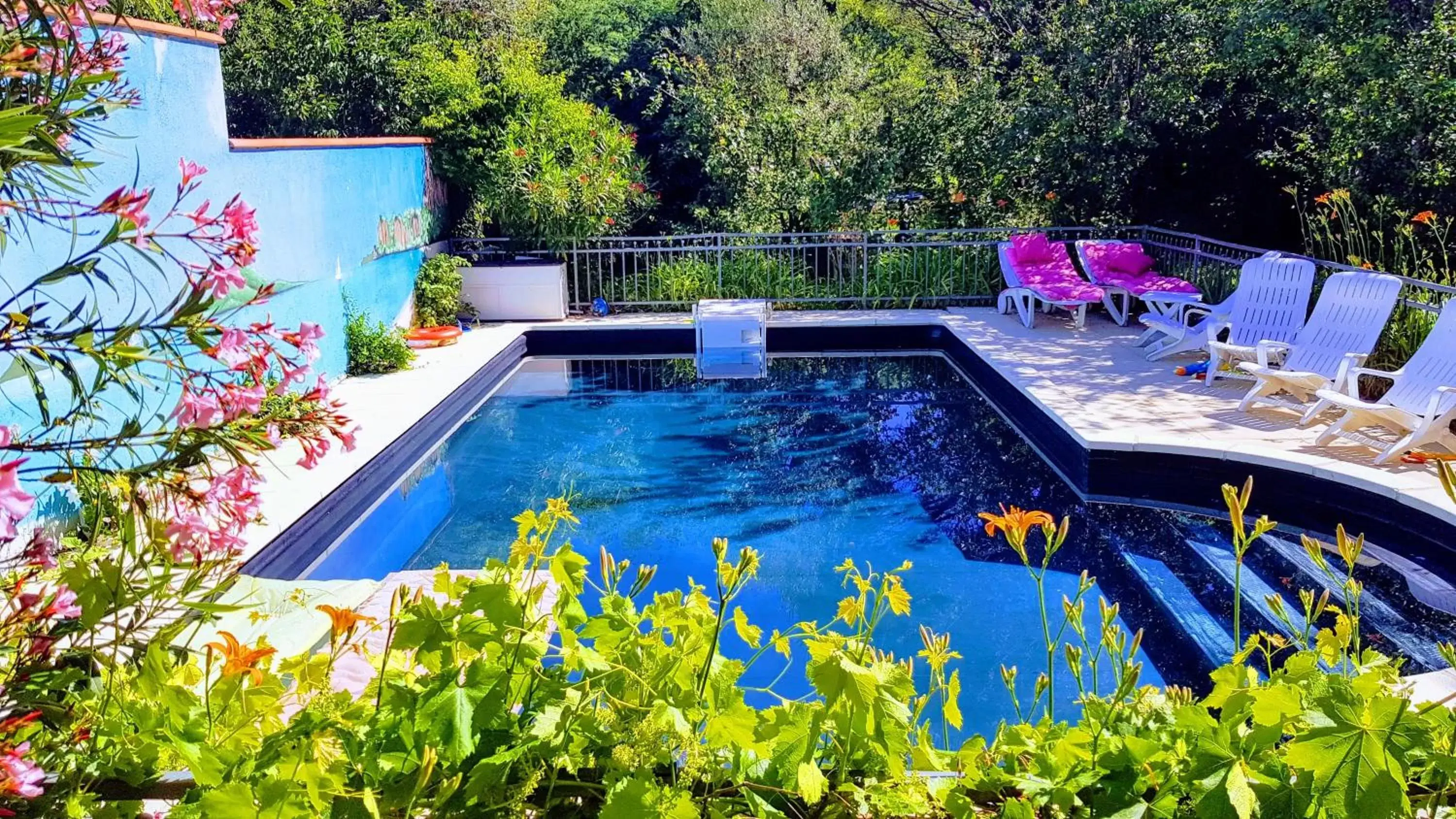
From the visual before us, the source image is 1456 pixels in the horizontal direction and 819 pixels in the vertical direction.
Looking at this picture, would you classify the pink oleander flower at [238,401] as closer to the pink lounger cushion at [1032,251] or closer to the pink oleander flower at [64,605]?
the pink oleander flower at [64,605]

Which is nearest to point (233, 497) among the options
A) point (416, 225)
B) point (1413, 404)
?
point (1413, 404)

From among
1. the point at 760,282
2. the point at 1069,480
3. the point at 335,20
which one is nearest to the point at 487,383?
the point at 760,282

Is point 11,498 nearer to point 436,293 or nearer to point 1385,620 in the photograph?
point 1385,620

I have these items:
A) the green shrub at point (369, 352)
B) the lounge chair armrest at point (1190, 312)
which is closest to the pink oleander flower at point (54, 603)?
the green shrub at point (369, 352)

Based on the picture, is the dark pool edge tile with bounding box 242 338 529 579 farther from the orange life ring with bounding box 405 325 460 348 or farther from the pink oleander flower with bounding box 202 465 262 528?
the pink oleander flower with bounding box 202 465 262 528

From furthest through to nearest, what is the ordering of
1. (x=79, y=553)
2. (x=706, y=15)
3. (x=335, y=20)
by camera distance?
1. (x=706, y=15)
2. (x=335, y=20)
3. (x=79, y=553)

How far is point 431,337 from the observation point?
1221cm

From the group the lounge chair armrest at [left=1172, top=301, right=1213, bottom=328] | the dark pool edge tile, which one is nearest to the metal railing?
the lounge chair armrest at [left=1172, top=301, right=1213, bottom=328]

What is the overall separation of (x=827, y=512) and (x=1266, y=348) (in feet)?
12.0

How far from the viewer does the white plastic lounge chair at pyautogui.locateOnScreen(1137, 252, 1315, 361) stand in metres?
9.50

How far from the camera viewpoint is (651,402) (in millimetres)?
11047

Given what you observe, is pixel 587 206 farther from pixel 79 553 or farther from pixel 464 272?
pixel 79 553

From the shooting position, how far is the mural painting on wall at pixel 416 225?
11859mm

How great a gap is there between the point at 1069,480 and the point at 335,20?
12.0 meters
